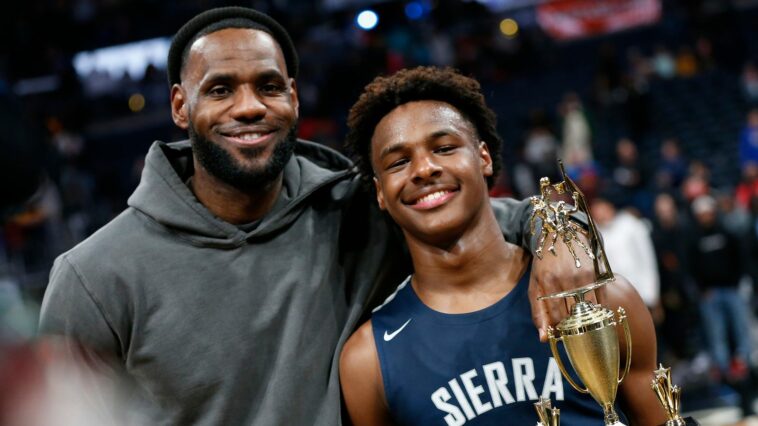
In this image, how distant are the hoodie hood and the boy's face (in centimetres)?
27

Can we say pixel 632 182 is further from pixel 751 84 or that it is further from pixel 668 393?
pixel 668 393

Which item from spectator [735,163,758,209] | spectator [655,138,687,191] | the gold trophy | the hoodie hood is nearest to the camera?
the gold trophy

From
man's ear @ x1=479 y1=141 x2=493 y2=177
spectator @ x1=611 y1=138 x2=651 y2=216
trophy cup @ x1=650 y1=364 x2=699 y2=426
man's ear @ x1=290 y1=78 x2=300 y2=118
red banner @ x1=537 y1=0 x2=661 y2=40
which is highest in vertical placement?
red banner @ x1=537 y1=0 x2=661 y2=40

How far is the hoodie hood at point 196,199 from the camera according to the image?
275cm

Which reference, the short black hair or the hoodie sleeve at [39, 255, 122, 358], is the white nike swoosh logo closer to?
the hoodie sleeve at [39, 255, 122, 358]

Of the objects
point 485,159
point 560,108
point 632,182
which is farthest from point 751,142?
point 485,159

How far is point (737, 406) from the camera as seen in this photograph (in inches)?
286

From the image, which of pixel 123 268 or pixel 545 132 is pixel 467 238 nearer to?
pixel 123 268

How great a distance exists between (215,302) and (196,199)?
383 millimetres

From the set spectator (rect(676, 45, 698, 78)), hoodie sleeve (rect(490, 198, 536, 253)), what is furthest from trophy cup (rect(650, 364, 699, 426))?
spectator (rect(676, 45, 698, 78))

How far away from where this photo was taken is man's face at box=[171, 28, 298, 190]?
9.03 feet

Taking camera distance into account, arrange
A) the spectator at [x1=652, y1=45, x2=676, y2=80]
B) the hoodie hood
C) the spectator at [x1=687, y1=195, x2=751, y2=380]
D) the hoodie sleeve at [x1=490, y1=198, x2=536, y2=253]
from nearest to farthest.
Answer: the hoodie hood
the hoodie sleeve at [x1=490, y1=198, x2=536, y2=253]
the spectator at [x1=687, y1=195, x2=751, y2=380]
the spectator at [x1=652, y1=45, x2=676, y2=80]

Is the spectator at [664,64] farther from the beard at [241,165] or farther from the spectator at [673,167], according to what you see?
the beard at [241,165]

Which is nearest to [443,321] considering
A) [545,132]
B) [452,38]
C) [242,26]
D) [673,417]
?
[673,417]
